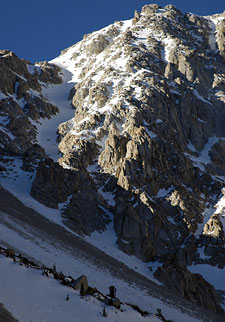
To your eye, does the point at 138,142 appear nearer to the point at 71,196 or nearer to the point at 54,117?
the point at 71,196

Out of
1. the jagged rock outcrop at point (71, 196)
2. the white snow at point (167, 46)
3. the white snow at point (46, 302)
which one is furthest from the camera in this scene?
the white snow at point (167, 46)

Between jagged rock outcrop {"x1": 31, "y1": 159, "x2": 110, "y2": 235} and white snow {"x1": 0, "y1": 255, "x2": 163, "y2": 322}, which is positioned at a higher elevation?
jagged rock outcrop {"x1": 31, "y1": 159, "x2": 110, "y2": 235}

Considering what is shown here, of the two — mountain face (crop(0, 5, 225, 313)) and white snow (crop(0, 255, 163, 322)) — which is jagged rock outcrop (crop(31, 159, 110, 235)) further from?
white snow (crop(0, 255, 163, 322))

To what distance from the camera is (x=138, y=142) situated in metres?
87.5

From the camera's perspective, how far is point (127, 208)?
221 feet

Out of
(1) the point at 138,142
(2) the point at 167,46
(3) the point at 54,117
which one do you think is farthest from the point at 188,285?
(2) the point at 167,46

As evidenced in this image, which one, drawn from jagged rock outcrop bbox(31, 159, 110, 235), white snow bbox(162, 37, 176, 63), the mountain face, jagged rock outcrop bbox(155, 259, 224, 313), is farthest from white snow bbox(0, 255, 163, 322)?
white snow bbox(162, 37, 176, 63)

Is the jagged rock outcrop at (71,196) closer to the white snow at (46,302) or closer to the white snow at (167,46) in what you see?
the white snow at (46,302)

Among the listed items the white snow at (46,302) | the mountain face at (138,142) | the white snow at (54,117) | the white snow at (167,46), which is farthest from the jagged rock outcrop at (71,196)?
the white snow at (167,46)

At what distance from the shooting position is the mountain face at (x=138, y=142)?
218ft

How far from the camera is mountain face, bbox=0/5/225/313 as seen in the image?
66375 millimetres

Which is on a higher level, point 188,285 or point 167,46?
point 167,46

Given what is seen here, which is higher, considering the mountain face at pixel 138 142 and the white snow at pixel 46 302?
the mountain face at pixel 138 142

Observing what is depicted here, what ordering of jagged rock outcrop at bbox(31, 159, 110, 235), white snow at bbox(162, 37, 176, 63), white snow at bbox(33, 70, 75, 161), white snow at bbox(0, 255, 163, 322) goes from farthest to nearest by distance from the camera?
white snow at bbox(162, 37, 176, 63), white snow at bbox(33, 70, 75, 161), jagged rock outcrop at bbox(31, 159, 110, 235), white snow at bbox(0, 255, 163, 322)
